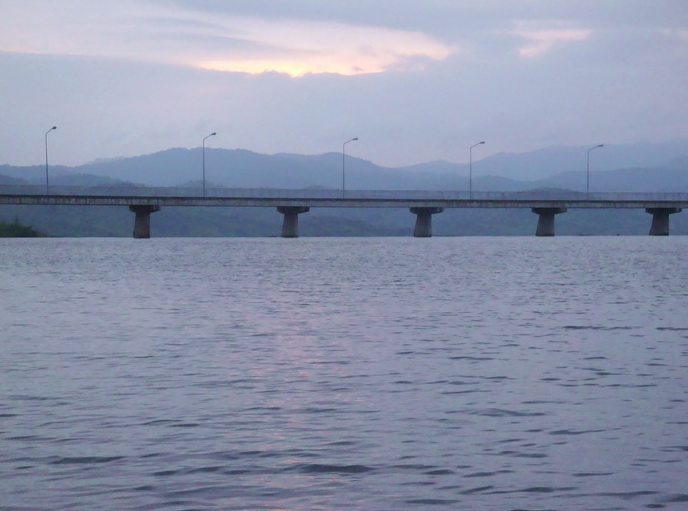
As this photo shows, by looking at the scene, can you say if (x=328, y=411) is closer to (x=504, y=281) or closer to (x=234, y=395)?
(x=234, y=395)

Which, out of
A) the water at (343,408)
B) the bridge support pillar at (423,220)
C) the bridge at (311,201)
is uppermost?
the bridge at (311,201)

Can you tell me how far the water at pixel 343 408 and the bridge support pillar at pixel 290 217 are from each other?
125m

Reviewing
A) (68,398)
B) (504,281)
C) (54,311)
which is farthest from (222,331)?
(504,281)

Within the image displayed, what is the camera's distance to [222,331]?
31.3m

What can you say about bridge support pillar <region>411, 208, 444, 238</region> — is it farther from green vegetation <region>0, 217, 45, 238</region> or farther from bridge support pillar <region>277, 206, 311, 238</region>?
green vegetation <region>0, 217, 45, 238</region>

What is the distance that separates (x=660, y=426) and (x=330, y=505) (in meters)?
6.51

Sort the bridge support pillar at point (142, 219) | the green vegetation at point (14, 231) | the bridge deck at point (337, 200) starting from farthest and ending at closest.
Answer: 1. the green vegetation at point (14, 231)
2. the bridge support pillar at point (142, 219)
3. the bridge deck at point (337, 200)

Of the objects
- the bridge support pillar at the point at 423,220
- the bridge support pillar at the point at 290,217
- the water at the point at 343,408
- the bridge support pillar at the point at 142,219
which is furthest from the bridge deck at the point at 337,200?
the water at the point at 343,408

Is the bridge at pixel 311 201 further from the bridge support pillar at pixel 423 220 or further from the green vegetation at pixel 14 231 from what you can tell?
the green vegetation at pixel 14 231

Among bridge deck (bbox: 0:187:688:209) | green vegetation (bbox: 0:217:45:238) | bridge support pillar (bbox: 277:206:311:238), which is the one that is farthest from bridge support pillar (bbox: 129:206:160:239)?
green vegetation (bbox: 0:217:45:238)

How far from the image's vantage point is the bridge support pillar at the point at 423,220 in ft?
578

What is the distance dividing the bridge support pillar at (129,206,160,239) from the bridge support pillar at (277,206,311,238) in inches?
753

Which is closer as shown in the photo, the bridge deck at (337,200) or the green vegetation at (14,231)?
the bridge deck at (337,200)

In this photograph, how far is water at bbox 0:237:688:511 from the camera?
521 inches
